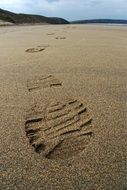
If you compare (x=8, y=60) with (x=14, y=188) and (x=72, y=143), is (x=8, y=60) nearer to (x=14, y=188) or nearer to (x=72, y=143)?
(x=72, y=143)

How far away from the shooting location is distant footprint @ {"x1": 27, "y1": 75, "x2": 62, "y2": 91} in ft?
7.50

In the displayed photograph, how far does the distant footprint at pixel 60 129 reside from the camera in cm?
150

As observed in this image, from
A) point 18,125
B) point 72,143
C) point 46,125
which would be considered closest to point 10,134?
point 18,125

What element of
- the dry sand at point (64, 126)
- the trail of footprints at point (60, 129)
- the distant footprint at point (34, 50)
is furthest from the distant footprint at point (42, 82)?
the distant footprint at point (34, 50)

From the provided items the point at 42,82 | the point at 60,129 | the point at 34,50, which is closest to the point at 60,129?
the point at 60,129

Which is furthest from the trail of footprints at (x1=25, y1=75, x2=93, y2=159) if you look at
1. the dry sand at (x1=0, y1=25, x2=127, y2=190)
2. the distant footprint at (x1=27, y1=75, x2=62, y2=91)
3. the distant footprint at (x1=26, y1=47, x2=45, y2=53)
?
the distant footprint at (x1=26, y1=47, x2=45, y2=53)

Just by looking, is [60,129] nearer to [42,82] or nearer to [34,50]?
[42,82]

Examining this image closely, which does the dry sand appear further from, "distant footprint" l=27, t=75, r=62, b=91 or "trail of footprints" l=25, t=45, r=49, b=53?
"trail of footprints" l=25, t=45, r=49, b=53

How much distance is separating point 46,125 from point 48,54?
5.71 feet

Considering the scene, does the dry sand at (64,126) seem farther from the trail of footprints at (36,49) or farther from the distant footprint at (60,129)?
the trail of footprints at (36,49)

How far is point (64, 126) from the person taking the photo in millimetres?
1696

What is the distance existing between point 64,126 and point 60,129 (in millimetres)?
37

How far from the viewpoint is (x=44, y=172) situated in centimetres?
134

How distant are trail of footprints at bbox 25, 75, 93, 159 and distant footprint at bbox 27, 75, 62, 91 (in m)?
0.34
